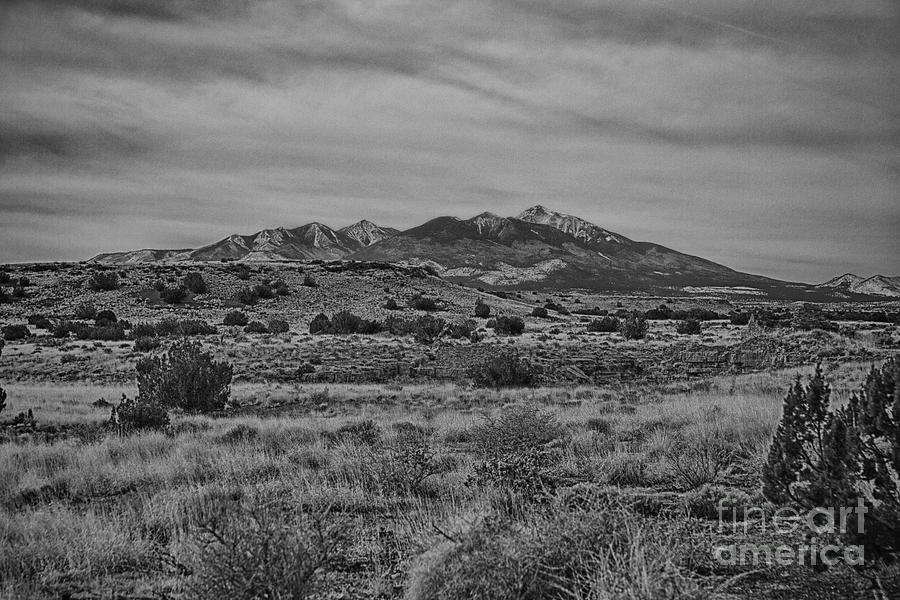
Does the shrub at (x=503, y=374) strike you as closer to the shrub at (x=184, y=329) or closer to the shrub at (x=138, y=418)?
the shrub at (x=138, y=418)

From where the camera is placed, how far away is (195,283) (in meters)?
54.0

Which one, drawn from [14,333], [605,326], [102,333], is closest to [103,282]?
[14,333]

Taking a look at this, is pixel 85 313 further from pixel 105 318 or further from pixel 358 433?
pixel 358 433

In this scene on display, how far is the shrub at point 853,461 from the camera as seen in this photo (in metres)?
3.92

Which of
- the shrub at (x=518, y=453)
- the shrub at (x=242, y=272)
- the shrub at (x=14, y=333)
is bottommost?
the shrub at (x=14, y=333)

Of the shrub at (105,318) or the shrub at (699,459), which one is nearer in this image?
the shrub at (699,459)

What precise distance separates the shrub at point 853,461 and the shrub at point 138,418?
11339 millimetres

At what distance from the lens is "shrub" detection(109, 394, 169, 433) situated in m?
11.5

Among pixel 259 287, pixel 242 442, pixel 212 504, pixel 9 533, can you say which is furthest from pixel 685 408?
pixel 259 287

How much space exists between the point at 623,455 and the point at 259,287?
5165 centimetres

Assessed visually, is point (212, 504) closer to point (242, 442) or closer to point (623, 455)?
point (242, 442)

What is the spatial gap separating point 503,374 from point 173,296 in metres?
40.4

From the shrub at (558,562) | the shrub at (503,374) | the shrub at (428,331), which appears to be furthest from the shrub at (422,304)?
the shrub at (558,562)

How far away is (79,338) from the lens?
35406mm
